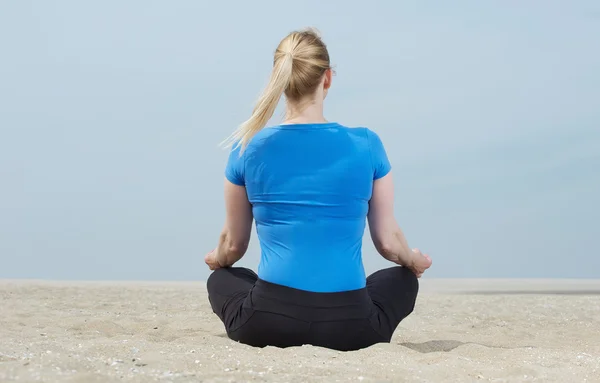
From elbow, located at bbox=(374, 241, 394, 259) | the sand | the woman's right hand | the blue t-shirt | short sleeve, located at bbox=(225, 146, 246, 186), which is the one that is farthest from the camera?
the woman's right hand

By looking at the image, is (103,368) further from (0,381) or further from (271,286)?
(271,286)

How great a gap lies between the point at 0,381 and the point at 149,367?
0.50 metres

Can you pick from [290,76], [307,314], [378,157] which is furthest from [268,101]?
[307,314]

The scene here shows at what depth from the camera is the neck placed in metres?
3.22

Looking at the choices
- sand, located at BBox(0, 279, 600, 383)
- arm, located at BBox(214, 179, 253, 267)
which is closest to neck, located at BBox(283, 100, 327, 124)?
arm, located at BBox(214, 179, 253, 267)

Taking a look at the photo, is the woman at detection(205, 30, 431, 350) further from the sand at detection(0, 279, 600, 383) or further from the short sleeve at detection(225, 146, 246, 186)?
the sand at detection(0, 279, 600, 383)

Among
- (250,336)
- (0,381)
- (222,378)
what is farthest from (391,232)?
(0,381)

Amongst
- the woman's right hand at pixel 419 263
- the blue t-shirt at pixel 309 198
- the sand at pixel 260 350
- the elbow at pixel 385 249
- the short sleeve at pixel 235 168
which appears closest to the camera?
the sand at pixel 260 350

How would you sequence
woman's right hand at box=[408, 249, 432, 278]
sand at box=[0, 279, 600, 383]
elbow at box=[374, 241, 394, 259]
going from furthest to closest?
woman's right hand at box=[408, 249, 432, 278], elbow at box=[374, 241, 394, 259], sand at box=[0, 279, 600, 383]

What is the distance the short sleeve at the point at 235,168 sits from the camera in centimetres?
327

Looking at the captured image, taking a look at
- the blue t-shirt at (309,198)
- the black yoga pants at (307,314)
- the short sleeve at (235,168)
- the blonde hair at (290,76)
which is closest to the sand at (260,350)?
the black yoga pants at (307,314)

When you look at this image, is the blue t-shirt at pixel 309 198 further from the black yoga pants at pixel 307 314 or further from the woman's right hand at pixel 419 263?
the woman's right hand at pixel 419 263

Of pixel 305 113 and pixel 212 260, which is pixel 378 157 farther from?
pixel 212 260

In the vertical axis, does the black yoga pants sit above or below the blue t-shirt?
below
